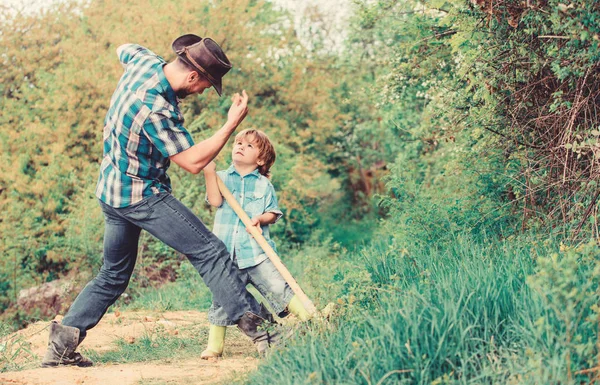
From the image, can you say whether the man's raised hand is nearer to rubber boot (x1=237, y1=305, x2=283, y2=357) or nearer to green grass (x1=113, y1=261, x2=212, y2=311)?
rubber boot (x1=237, y1=305, x2=283, y2=357)

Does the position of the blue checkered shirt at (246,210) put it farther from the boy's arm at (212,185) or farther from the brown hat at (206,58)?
the brown hat at (206,58)

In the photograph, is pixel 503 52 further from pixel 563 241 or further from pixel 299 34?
pixel 299 34

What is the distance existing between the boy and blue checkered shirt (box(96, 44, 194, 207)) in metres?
0.40

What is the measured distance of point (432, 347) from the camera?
→ 328 centimetres

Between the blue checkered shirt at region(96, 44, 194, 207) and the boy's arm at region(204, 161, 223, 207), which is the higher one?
the blue checkered shirt at region(96, 44, 194, 207)

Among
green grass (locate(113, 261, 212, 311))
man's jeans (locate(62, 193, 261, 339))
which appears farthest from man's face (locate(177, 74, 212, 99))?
green grass (locate(113, 261, 212, 311))

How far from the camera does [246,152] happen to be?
4930mm

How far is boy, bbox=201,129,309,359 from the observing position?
469 cm

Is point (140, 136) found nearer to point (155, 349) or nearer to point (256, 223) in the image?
point (256, 223)

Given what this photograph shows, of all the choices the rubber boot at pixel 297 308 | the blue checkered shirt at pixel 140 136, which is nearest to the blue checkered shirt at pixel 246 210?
the rubber boot at pixel 297 308

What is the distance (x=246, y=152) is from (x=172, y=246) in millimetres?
908

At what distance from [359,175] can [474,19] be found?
13.6 m

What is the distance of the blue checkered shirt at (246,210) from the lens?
4758mm

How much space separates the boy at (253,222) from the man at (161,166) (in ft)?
0.73
